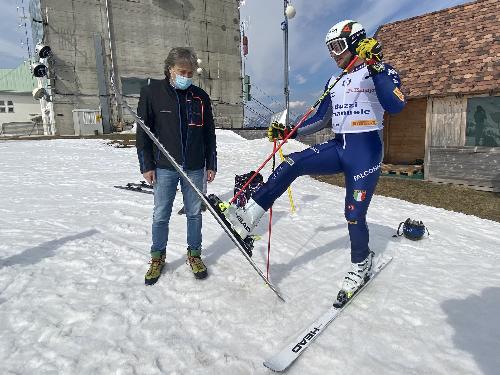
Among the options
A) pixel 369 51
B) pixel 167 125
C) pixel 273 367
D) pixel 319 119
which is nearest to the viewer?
pixel 273 367

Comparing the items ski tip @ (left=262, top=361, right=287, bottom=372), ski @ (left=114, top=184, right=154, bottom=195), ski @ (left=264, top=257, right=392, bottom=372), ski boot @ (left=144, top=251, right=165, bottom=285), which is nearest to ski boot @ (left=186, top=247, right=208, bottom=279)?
ski boot @ (left=144, top=251, right=165, bottom=285)

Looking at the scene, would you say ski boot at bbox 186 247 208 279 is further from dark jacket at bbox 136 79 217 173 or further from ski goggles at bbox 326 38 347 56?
ski goggles at bbox 326 38 347 56

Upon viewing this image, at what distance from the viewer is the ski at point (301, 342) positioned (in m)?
2.38

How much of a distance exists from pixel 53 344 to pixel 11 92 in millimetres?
51155

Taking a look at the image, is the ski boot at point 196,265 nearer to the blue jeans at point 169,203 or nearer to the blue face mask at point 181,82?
the blue jeans at point 169,203

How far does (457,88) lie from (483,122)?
146 centimetres

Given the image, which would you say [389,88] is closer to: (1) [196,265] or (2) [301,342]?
(2) [301,342]

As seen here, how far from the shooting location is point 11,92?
1658 inches

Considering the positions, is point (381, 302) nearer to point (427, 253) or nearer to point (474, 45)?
point (427, 253)

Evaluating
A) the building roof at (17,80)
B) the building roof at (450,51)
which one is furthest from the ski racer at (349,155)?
the building roof at (17,80)

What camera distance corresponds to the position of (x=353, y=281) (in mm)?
3350

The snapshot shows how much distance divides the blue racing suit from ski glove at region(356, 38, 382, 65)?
0.67 ft

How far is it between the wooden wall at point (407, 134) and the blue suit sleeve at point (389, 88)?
12.5 m

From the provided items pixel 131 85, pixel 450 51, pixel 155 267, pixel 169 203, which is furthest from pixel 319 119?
pixel 131 85
